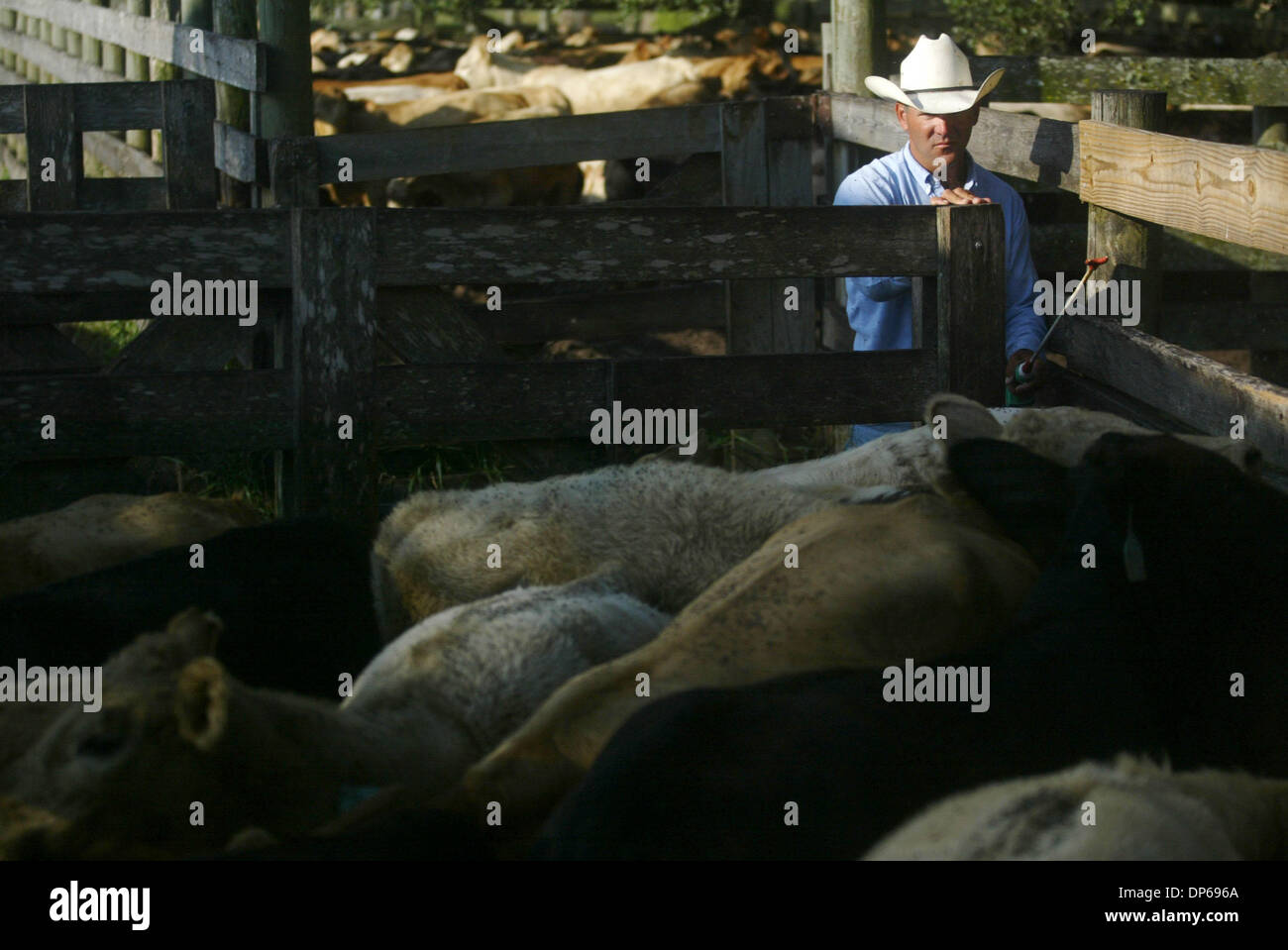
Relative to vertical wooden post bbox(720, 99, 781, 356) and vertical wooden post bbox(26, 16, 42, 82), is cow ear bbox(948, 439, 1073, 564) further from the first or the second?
vertical wooden post bbox(26, 16, 42, 82)

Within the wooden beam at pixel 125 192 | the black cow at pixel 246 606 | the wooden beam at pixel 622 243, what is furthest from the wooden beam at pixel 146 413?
the wooden beam at pixel 125 192

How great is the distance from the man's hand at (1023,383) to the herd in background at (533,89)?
12.0ft

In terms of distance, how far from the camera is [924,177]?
6.67m

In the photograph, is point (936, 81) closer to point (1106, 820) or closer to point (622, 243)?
point (622, 243)

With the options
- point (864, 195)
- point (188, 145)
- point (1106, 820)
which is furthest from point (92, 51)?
point (1106, 820)

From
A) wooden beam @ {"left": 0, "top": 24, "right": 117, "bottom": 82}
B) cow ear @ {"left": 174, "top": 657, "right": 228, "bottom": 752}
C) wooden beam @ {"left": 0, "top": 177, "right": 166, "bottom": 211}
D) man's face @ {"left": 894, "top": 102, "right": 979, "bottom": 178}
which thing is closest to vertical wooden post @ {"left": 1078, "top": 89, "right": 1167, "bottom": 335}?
man's face @ {"left": 894, "top": 102, "right": 979, "bottom": 178}

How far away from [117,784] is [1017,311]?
4.08m

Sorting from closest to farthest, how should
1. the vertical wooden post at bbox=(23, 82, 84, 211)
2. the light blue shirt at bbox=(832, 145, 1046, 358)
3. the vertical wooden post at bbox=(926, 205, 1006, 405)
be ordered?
the vertical wooden post at bbox=(926, 205, 1006, 405) < the light blue shirt at bbox=(832, 145, 1046, 358) < the vertical wooden post at bbox=(23, 82, 84, 211)

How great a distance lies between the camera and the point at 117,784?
2994mm

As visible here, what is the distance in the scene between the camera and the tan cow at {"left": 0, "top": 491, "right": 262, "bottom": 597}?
430 centimetres

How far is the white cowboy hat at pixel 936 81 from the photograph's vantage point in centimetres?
642

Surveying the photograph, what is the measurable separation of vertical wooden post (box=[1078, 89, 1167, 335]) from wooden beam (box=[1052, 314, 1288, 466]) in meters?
0.19

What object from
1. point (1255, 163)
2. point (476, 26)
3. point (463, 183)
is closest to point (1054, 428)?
point (1255, 163)
